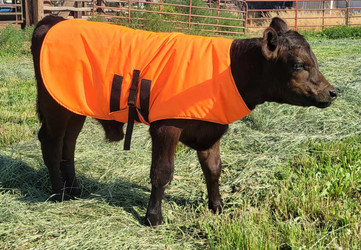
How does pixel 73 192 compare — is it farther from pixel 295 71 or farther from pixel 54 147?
pixel 295 71

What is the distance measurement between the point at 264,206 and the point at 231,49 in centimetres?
140

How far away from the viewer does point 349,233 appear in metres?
3.46

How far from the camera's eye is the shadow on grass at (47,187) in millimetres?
4375

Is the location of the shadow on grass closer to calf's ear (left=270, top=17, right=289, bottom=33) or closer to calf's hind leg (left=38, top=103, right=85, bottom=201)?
calf's hind leg (left=38, top=103, right=85, bottom=201)

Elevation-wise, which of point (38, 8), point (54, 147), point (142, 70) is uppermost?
point (38, 8)

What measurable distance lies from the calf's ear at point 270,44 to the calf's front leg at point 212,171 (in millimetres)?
1008

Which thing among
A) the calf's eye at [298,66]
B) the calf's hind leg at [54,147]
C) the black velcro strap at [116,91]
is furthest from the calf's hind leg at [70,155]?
the calf's eye at [298,66]

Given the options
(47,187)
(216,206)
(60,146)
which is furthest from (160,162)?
(47,187)

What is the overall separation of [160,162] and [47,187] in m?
1.62

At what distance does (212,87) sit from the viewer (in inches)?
141

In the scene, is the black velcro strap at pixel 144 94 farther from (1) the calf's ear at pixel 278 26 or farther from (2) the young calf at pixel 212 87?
(1) the calf's ear at pixel 278 26

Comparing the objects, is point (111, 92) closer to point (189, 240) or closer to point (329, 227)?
point (189, 240)

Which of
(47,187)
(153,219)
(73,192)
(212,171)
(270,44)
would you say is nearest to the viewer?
(270,44)

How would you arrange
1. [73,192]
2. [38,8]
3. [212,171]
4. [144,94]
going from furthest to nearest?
[38,8]
[73,192]
[212,171]
[144,94]
